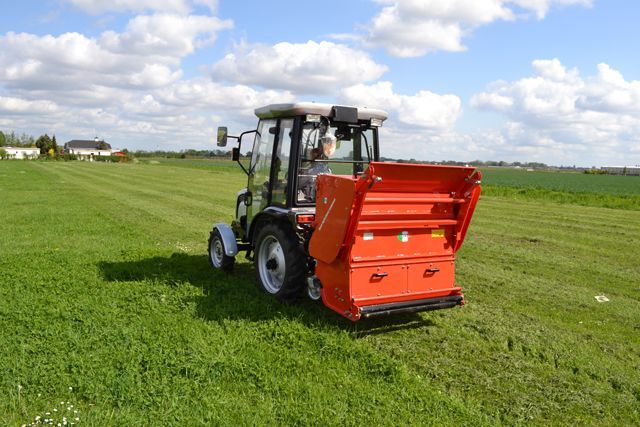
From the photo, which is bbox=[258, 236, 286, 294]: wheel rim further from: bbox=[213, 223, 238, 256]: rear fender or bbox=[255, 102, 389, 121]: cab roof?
bbox=[255, 102, 389, 121]: cab roof

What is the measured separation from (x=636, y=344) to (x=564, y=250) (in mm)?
5707

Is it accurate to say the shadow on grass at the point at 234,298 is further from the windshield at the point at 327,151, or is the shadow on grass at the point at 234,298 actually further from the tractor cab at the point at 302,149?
the windshield at the point at 327,151

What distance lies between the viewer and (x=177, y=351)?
4.72 m

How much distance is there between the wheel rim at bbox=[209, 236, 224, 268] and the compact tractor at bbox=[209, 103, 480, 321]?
1.17 meters

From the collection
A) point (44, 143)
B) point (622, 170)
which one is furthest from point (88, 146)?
point (622, 170)

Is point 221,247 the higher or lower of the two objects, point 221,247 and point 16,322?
the higher

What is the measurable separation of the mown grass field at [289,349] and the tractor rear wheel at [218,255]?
8.0 inches

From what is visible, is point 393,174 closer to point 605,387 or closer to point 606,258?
point 605,387

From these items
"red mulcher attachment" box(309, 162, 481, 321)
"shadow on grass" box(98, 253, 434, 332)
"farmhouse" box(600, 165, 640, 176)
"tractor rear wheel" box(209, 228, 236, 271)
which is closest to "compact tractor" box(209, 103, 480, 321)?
"red mulcher attachment" box(309, 162, 481, 321)

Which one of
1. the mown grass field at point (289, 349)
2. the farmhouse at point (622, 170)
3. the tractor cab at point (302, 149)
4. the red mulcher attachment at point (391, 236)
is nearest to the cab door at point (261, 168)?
the tractor cab at point (302, 149)

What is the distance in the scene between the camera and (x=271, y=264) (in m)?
6.52

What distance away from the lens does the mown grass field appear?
391 centimetres

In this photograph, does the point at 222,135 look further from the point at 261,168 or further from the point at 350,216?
the point at 350,216

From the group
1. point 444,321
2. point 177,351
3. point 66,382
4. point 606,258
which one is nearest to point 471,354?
point 444,321
